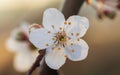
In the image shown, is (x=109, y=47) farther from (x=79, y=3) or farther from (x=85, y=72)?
(x=79, y=3)

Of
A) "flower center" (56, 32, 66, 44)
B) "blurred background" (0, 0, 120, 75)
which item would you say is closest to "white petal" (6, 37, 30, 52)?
"flower center" (56, 32, 66, 44)

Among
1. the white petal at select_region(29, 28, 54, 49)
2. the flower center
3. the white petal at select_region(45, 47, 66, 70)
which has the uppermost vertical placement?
the white petal at select_region(29, 28, 54, 49)

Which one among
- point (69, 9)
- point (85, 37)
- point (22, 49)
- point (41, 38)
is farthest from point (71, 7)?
point (85, 37)

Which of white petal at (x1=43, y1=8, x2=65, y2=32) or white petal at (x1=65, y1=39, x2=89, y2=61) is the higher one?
white petal at (x1=43, y1=8, x2=65, y2=32)

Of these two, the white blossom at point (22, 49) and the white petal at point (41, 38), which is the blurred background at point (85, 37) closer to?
the white blossom at point (22, 49)

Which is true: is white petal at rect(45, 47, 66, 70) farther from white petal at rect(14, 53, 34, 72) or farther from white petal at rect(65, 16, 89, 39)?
white petal at rect(14, 53, 34, 72)

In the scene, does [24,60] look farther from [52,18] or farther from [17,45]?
[52,18]

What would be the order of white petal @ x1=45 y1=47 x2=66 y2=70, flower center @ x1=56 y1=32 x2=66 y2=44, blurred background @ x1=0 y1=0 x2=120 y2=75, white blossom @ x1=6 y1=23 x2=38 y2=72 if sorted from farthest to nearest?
1. blurred background @ x1=0 y1=0 x2=120 y2=75
2. white blossom @ x1=6 y1=23 x2=38 y2=72
3. flower center @ x1=56 y1=32 x2=66 y2=44
4. white petal @ x1=45 y1=47 x2=66 y2=70
